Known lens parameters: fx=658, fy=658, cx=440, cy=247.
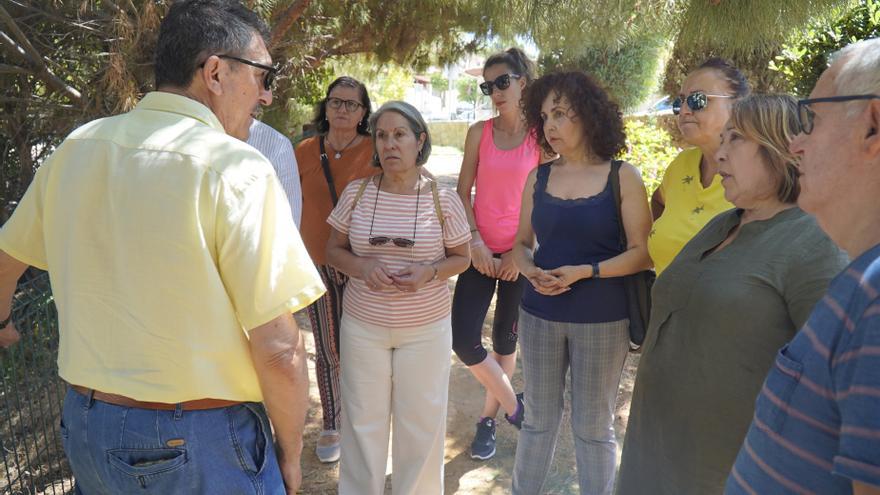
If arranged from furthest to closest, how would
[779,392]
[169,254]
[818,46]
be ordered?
[818,46] < [169,254] < [779,392]

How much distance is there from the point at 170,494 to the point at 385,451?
159cm

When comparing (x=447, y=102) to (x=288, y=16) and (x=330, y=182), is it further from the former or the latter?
(x=330, y=182)

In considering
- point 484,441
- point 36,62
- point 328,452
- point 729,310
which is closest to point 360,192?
point 328,452

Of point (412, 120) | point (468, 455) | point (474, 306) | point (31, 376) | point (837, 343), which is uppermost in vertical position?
point (412, 120)

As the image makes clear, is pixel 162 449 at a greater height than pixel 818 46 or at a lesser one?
lesser

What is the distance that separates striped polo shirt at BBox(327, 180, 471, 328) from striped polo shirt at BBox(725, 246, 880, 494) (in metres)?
1.81

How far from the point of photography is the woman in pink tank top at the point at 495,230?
11.3 ft

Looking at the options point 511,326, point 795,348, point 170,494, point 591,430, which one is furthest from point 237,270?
point 511,326

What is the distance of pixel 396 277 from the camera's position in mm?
2775

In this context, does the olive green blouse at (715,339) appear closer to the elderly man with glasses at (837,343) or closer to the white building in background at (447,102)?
the elderly man with glasses at (837,343)

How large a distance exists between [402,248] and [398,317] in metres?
0.30

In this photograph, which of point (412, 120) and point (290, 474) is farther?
point (412, 120)

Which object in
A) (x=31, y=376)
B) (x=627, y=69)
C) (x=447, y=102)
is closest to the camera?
(x=31, y=376)

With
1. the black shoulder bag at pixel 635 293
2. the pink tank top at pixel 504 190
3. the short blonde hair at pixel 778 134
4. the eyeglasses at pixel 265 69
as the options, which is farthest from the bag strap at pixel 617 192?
the eyeglasses at pixel 265 69
